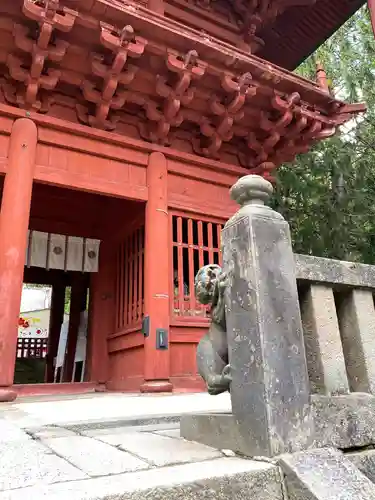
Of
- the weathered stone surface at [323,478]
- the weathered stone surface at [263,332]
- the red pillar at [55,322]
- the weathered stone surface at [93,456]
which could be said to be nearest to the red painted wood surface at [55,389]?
the red pillar at [55,322]

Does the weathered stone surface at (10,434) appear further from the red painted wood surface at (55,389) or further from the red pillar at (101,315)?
the red pillar at (101,315)

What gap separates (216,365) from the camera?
6.47ft

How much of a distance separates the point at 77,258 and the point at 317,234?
473cm

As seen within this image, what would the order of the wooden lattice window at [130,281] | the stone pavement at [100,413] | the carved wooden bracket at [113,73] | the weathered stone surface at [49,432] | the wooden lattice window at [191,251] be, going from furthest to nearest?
the wooden lattice window at [130,281] → the wooden lattice window at [191,251] → the carved wooden bracket at [113,73] → the stone pavement at [100,413] → the weathered stone surface at [49,432]

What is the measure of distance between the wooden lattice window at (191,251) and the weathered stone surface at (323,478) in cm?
397

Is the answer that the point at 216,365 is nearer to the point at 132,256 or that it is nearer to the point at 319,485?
the point at 319,485

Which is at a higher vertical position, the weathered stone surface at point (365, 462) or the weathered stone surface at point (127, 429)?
the weathered stone surface at point (127, 429)

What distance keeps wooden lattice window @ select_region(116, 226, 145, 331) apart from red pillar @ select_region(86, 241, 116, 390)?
26cm

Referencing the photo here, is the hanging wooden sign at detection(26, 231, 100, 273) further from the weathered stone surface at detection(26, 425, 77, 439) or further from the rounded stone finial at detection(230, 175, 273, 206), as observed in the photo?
the rounded stone finial at detection(230, 175, 273, 206)

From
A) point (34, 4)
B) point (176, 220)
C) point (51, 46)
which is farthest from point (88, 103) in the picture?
point (176, 220)

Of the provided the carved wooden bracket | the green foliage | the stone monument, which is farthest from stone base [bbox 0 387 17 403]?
the green foliage

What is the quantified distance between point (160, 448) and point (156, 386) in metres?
3.03

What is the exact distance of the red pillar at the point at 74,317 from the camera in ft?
30.3

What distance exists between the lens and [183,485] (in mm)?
1271
